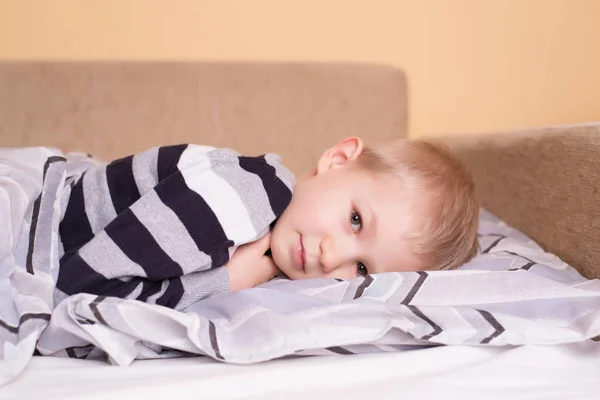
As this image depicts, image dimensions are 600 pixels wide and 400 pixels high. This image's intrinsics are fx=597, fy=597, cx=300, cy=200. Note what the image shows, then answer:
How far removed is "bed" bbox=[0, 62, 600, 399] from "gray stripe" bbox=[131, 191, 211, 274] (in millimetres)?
131

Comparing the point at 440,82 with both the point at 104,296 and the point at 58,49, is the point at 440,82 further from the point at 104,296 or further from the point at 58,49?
the point at 104,296

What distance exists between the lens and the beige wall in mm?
1450

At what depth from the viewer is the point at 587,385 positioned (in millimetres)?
667

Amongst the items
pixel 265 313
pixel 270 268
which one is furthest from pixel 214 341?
pixel 270 268

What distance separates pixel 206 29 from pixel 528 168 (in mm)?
856

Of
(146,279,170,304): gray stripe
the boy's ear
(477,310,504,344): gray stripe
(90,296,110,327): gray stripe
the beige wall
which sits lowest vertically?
(477,310,504,344): gray stripe

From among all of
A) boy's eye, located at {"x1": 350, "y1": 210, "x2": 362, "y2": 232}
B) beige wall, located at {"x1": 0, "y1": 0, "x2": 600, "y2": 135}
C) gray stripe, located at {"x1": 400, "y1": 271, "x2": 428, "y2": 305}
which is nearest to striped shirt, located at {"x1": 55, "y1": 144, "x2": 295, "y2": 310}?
boy's eye, located at {"x1": 350, "y1": 210, "x2": 362, "y2": 232}

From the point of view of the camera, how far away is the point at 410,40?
1.70 meters

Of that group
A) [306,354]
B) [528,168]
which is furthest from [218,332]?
[528,168]

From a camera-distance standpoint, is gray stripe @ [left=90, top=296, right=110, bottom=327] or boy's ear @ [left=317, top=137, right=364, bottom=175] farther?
boy's ear @ [left=317, top=137, right=364, bottom=175]

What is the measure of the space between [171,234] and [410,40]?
1146 mm

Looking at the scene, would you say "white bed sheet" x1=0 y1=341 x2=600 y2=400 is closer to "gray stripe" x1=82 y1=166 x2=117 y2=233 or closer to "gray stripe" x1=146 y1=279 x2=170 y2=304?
"gray stripe" x1=146 y1=279 x2=170 y2=304

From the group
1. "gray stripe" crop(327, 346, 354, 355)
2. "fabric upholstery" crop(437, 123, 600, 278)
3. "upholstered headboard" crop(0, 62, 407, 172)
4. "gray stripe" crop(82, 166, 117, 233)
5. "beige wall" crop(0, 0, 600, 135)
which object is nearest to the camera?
"gray stripe" crop(327, 346, 354, 355)

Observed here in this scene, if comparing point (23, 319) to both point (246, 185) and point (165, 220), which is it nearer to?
point (165, 220)
